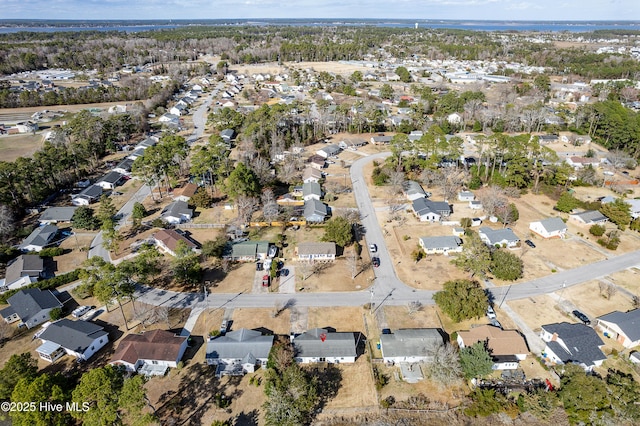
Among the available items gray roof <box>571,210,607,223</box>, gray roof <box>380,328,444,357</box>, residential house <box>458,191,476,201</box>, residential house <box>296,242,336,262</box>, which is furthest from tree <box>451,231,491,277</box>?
gray roof <box>571,210,607,223</box>

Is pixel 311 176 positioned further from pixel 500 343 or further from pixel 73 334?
pixel 73 334

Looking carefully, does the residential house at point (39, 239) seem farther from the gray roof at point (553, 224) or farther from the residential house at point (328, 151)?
the gray roof at point (553, 224)

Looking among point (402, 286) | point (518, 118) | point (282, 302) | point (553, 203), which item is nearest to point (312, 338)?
point (282, 302)

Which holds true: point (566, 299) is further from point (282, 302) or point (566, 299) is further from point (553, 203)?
point (282, 302)

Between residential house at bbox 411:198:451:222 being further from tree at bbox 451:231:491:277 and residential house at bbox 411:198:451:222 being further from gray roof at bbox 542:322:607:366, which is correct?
gray roof at bbox 542:322:607:366

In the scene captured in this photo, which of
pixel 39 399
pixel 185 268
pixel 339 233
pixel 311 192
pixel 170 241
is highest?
pixel 39 399

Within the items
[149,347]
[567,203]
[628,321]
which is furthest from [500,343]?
[567,203]
